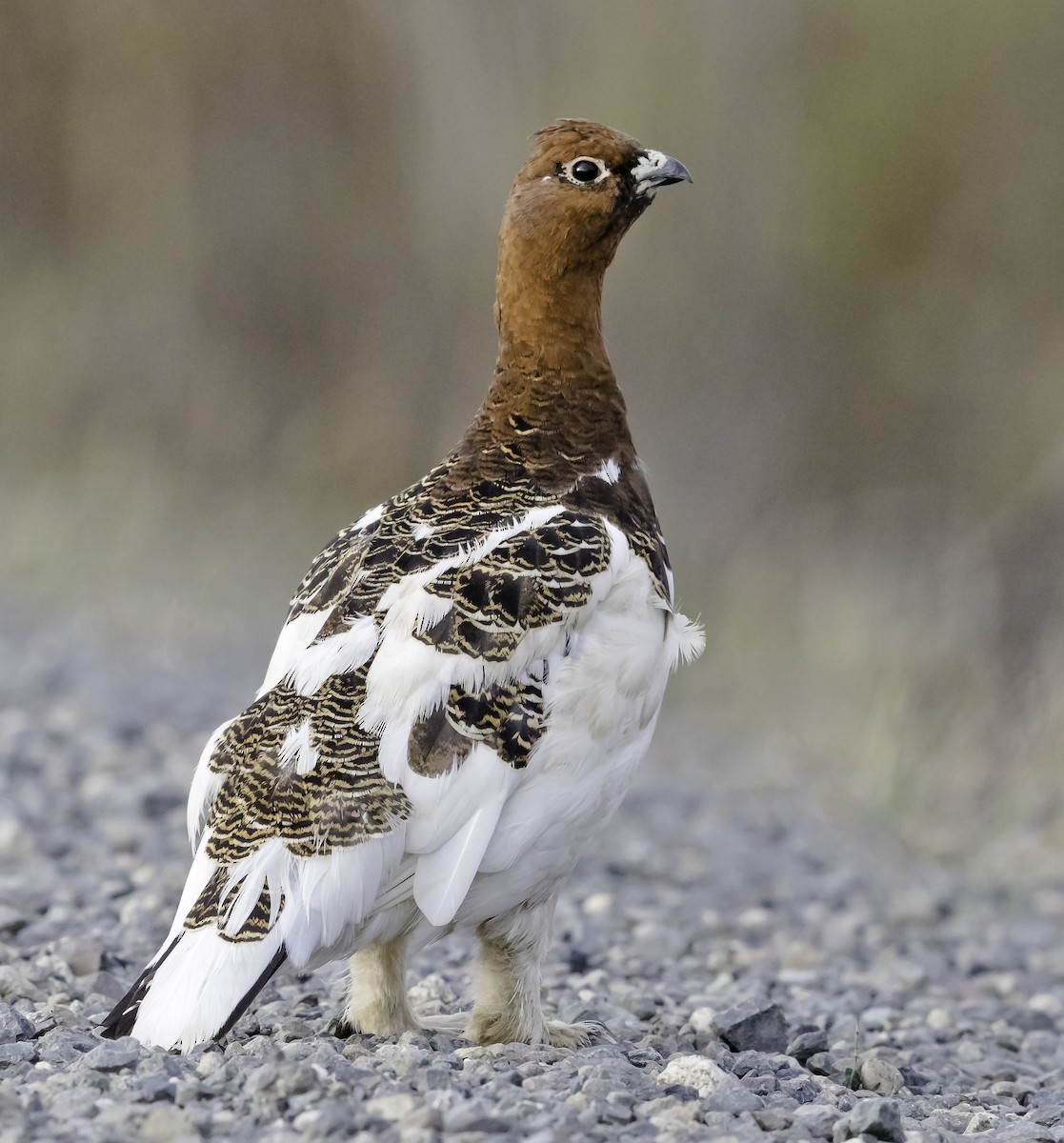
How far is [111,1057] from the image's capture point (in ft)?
10.8

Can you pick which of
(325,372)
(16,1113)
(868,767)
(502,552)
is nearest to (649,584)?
(502,552)

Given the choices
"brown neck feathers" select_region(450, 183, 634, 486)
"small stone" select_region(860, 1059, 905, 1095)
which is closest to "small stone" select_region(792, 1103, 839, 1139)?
"small stone" select_region(860, 1059, 905, 1095)

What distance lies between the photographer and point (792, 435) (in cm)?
1175

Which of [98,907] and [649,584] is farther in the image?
[98,907]

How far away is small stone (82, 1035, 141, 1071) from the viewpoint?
328cm

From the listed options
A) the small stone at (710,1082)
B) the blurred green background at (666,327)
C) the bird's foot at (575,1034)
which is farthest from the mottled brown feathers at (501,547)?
the blurred green background at (666,327)

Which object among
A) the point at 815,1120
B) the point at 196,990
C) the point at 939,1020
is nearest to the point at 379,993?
the point at 196,990

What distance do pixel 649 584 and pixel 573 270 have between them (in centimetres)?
109

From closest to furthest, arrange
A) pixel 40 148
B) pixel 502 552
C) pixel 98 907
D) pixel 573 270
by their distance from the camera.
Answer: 1. pixel 502 552
2. pixel 573 270
3. pixel 98 907
4. pixel 40 148

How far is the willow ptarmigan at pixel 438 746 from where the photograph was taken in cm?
366

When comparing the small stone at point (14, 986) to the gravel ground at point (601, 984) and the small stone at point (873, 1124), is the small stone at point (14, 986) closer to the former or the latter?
the gravel ground at point (601, 984)

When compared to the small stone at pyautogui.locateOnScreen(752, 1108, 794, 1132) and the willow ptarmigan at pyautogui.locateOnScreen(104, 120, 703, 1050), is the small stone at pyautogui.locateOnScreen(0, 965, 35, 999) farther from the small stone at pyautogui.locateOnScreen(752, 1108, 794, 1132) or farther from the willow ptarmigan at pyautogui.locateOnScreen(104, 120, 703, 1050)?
the small stone at pyautogui.locateOnScreen(752, 1108, 794, 1132)

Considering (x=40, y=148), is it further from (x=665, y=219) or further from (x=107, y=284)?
(x=665, y=219)

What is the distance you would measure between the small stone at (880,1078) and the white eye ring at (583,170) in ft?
8.38
